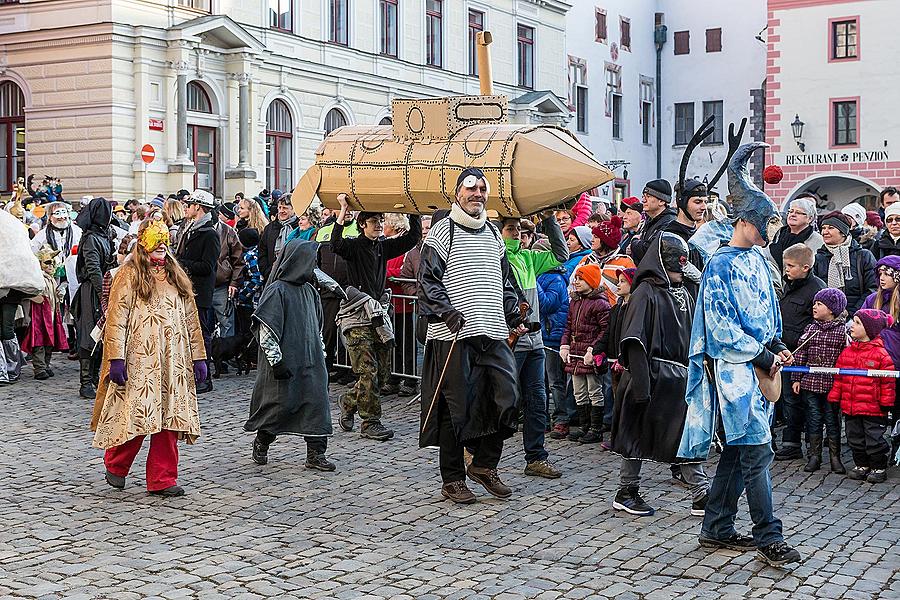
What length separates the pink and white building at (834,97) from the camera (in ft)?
123

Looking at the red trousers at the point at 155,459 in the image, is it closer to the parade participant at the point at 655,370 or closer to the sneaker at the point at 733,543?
the parade participant at the point at 655,370

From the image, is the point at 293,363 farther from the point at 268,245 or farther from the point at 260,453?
the point at 268,245

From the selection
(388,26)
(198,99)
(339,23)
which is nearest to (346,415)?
(198,99)

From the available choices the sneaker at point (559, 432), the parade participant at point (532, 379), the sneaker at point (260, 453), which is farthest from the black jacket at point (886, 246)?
the sneaker at point (260, 453)

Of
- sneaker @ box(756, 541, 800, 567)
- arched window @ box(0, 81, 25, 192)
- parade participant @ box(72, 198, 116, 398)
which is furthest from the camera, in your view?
arched window @ box(0, 81, 25, 192)

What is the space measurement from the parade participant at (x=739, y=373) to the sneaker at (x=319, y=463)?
307 centimetres

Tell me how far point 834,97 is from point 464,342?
107 feet

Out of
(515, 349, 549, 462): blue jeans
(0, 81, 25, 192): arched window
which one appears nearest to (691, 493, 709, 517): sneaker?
(515, 349, 549, 462): blue jeans

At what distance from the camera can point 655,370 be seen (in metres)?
7.88

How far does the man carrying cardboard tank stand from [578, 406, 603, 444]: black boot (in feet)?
5.22

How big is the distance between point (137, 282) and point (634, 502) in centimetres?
350

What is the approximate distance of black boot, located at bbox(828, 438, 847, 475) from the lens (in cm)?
927

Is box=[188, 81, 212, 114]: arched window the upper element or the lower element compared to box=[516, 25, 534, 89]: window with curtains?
Result: lower

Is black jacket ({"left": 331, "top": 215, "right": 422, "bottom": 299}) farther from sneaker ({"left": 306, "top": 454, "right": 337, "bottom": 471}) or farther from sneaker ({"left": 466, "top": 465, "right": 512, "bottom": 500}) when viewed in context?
sneaker ({"left": 466, "top": 465, "right": 512, "bottom": 500})
